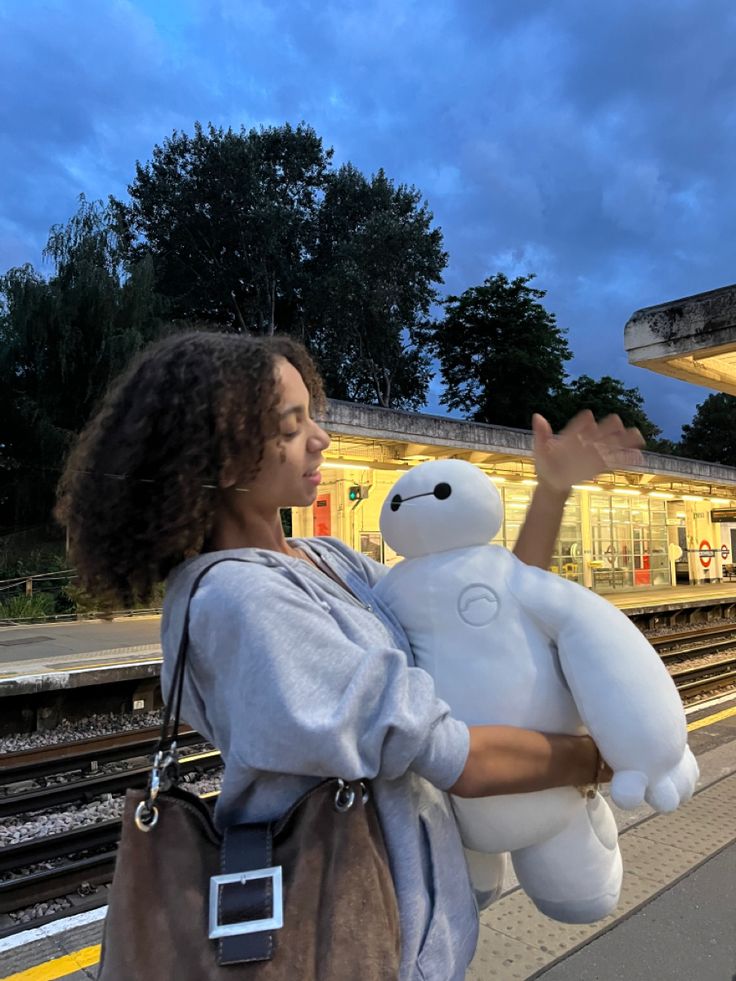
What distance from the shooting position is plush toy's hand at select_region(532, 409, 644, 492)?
137 cm

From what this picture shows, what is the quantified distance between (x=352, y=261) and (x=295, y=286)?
8.71 feet

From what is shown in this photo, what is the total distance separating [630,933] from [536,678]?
191cm

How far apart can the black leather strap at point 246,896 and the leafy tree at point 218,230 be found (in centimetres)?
2936

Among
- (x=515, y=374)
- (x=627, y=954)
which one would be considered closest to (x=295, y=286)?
(x=515, y=374)

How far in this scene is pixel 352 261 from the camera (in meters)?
29.2

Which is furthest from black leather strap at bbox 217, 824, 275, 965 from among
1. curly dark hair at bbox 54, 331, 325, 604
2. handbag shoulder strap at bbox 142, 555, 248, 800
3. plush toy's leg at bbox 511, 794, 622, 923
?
plush toy's leg at bbox 511, 794, 622, 923

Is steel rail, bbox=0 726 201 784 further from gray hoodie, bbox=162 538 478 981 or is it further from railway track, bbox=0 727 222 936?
gray hoodie, bbox=162 538 478 981

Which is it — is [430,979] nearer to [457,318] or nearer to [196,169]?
[196,169]

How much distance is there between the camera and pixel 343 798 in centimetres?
88

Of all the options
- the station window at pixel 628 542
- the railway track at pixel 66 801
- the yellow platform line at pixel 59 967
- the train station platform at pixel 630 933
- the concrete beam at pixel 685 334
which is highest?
the concrete beam at pixel 685 334

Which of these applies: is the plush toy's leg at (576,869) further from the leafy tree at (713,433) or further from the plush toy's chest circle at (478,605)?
the leafy tree at (713,433)

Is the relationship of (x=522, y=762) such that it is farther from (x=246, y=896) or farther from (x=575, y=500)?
(x=575, y=500)

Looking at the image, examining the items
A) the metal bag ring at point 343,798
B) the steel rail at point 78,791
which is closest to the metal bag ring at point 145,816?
the metal bag ring at point 343,798

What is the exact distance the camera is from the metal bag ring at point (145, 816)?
854 millimetres
